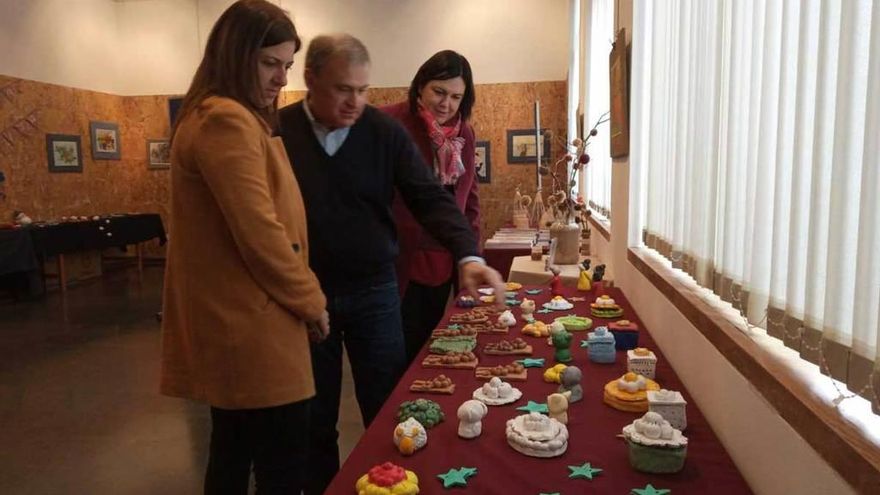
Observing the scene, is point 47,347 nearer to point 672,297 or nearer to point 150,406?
point 150,406

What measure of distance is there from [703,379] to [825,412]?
576mm

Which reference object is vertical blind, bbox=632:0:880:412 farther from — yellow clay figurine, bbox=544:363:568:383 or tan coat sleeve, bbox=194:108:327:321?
tan coat sleeve, bbox=194:108:327:321

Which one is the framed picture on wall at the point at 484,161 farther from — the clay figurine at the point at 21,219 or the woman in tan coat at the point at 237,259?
the woman in tan coat at the point at 237,259

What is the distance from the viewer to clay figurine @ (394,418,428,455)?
1.14 meters

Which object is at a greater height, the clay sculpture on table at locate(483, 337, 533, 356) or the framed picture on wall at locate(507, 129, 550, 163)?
the framed picture on wall at locate(507, 129, 550, 163)

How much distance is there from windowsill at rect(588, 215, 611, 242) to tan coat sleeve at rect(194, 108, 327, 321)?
214 cm

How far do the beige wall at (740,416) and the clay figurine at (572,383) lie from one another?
260mm

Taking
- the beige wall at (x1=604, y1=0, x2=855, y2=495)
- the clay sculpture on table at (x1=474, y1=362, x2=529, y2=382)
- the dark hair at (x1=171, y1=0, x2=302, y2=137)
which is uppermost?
the dark hair at (x1=171, y1=0, x2=302, y2=137)

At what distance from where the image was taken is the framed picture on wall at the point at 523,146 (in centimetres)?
853

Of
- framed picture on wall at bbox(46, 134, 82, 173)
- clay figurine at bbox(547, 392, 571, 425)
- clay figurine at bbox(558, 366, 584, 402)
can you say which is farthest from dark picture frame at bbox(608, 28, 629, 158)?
framed picture on wall at bbox(46, 134, 82, 173)

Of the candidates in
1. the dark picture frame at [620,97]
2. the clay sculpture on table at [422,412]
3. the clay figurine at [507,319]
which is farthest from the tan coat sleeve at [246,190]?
the dark picture frame at [620,97]

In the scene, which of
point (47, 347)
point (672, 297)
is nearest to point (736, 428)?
point (672, 297)

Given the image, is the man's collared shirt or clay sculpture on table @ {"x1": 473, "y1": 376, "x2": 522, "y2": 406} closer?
clay sculpture on table @ {"x1": 473, "y1": 376, "x2": 522, "y2": 406}

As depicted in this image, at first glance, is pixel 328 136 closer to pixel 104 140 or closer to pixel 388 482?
pixel 388 482
